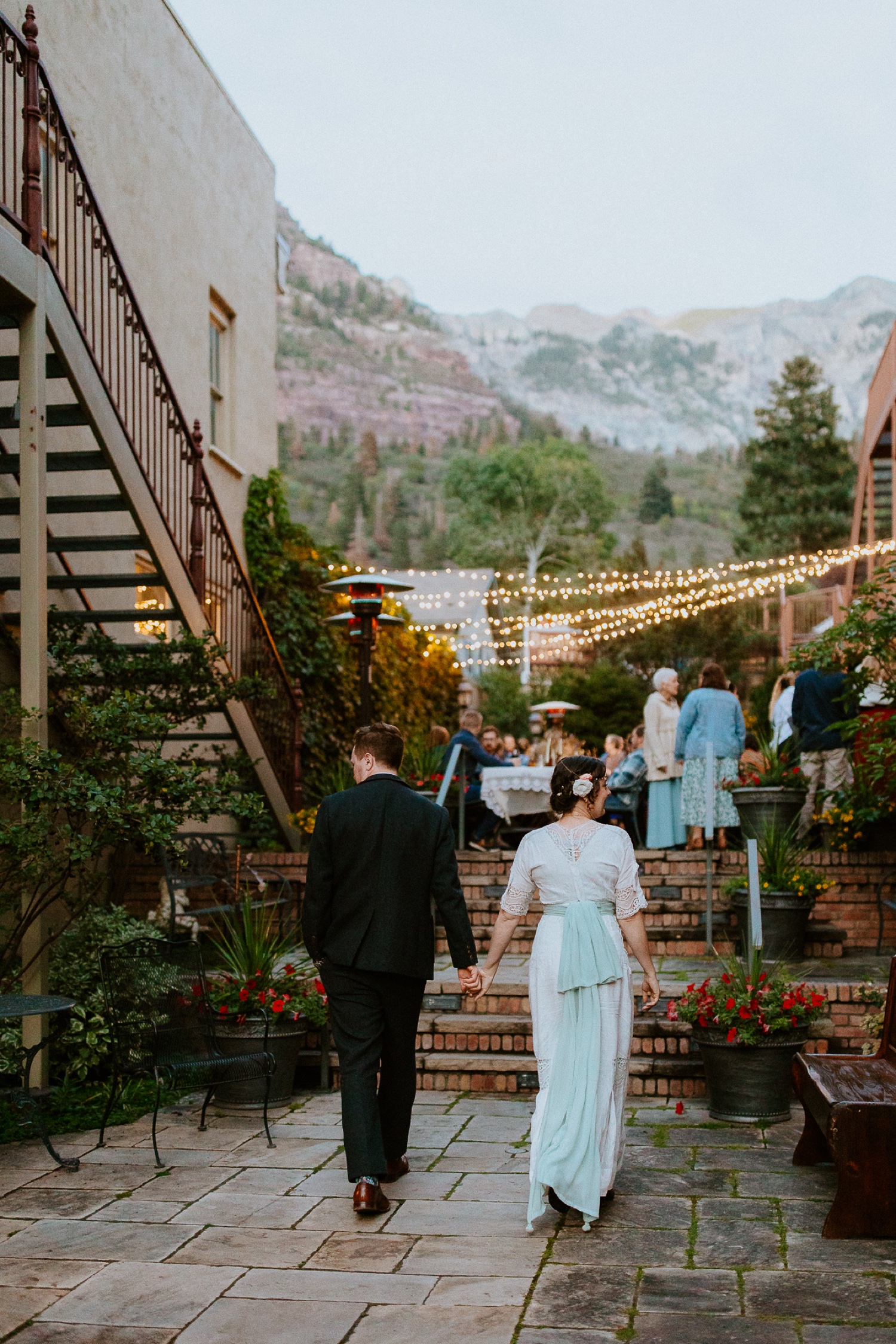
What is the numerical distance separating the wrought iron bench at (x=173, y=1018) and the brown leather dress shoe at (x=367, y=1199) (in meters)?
1.08

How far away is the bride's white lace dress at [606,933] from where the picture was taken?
Answer: 4.74 m

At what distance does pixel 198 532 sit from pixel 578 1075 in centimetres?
590

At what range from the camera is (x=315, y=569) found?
566 inches

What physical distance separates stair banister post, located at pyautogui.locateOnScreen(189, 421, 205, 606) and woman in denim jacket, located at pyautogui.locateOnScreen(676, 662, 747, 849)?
367 centimetres

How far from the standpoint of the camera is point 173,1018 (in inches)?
236

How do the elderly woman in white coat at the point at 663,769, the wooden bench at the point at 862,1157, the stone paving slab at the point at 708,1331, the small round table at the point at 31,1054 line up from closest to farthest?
the stone paving slab at the point at 708,1331 → the wooden bench at the point at 862,1157 → the small round table at the point at 31,1054 → the elderly woman in white coat at the point at 663,769

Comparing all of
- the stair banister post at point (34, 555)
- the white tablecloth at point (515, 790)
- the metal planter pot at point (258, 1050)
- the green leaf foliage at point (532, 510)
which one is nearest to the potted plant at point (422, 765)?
the white tablecloth at point (515, 790)

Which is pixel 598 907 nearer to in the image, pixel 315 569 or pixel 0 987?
pixel 0 987

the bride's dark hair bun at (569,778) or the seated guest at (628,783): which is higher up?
the bride's dark hair bun at (569,778)

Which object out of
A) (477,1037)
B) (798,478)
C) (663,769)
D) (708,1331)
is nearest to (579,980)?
(708,1331)

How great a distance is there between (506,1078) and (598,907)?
94.6 inches

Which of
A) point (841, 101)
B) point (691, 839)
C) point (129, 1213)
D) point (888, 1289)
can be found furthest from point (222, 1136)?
point (841, 101)

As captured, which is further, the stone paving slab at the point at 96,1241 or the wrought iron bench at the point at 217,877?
the wrought iron bench at the point at 217,877

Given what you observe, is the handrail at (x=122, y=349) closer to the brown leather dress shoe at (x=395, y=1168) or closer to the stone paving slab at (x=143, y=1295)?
the brown leather dress shoe at (x=395, y=1168)
